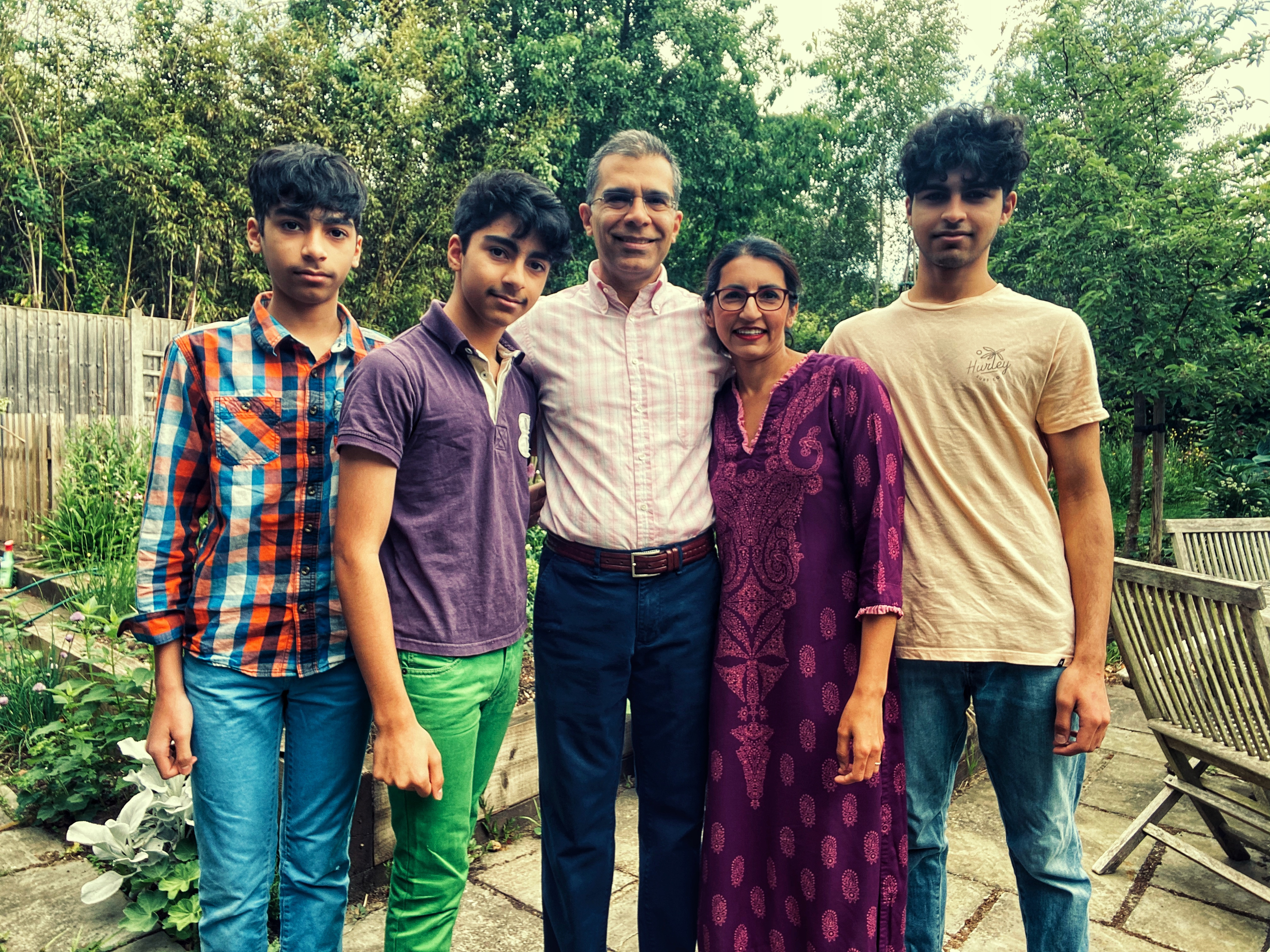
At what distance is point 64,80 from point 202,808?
53.7 ft

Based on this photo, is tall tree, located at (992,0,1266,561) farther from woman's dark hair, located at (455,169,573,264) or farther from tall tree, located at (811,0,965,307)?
tall tree, located at (811,0,965,307)

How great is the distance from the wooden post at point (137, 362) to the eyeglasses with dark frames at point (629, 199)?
28.6ft

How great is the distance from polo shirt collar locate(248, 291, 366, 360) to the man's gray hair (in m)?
0.64

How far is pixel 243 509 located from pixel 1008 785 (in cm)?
171

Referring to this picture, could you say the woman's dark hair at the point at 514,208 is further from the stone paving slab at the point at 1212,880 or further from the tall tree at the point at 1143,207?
the tall tree at the point at 1143,207

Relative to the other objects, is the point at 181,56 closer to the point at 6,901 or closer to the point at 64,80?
the point at 64,80

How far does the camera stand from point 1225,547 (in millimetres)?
3891

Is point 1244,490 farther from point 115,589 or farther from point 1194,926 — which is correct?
point 115,589

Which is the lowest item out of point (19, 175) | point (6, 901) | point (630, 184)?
point (6, 901)

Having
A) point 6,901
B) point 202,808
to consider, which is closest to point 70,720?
point 6,901

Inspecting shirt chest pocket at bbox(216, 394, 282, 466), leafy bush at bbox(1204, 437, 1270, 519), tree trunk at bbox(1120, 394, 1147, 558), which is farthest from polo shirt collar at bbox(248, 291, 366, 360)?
leafy bush at bbox(1204, 437, 1270, 519)

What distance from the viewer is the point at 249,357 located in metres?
1.75

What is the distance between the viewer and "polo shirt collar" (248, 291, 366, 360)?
5.79ft

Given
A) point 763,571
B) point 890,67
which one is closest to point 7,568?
point 763,571
